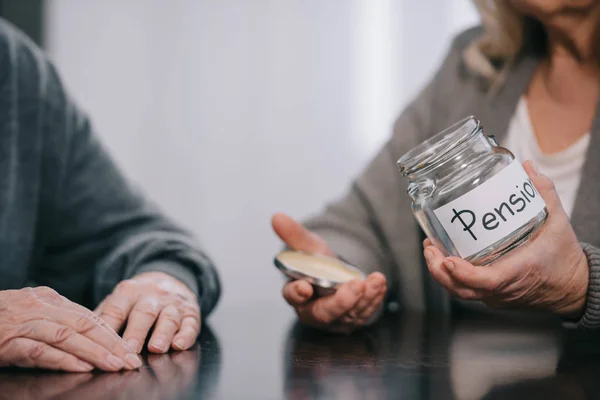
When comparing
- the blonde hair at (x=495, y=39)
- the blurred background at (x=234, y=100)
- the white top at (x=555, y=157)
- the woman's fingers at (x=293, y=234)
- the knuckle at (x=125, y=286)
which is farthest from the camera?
the blurred background at (x=234, y=100)

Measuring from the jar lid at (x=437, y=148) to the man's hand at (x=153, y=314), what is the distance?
11.1 inches

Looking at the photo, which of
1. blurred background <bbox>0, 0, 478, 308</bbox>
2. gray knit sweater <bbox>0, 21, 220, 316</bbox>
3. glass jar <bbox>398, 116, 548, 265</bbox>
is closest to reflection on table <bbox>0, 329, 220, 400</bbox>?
glass jar <bbox>398, 116, 548, 265</bbox>

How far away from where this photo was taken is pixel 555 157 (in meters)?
1.04

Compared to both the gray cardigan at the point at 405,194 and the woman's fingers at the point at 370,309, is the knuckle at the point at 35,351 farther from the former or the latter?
the gray cardigan at the point at 405,194

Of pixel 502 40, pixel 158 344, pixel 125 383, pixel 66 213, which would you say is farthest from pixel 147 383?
pixel 502 40

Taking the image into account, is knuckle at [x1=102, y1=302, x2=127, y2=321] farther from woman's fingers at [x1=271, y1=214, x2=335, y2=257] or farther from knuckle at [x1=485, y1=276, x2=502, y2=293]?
knuckle at [x1=485, y1=276, x2=502, y2=293]

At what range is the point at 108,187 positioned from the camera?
1.10 m

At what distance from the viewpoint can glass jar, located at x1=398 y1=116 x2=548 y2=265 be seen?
62 cm

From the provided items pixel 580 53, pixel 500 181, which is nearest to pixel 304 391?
pixel 500 181

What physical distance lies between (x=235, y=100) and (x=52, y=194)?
4.97ft

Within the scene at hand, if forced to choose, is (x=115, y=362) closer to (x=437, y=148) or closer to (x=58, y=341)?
(x=58, y=341)

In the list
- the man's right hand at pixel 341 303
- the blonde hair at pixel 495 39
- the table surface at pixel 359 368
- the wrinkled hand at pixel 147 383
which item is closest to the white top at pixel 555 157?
the blonde hair at pixel 495 39

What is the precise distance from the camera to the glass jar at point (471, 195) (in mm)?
623

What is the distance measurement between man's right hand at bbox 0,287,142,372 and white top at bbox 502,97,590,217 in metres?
0.66
